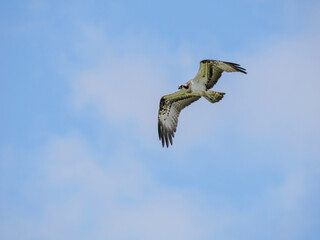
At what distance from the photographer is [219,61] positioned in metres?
19.1

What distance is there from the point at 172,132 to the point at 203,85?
269 cm

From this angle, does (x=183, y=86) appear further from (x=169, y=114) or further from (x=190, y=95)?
(x=169, y=114)

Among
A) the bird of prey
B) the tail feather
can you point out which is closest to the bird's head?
the bird of prey

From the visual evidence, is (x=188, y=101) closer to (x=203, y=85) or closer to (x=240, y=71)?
(x=203, y=85)

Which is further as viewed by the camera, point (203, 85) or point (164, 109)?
point (164, 109)

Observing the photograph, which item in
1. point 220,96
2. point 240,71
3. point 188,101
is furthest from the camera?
point 188,101

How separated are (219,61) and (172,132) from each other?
415cm

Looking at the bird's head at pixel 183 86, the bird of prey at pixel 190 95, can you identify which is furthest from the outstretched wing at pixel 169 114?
the bird's head at pixel 183 86

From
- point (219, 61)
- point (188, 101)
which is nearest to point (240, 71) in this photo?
point (219, 61)

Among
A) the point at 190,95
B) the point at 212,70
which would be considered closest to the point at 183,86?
the point at 190,95

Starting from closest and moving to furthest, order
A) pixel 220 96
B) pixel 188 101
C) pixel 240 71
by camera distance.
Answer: pixel 240 71
pixel 220 96
pixel 188 101

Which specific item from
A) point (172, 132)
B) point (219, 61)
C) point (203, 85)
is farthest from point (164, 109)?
point (219, 61)

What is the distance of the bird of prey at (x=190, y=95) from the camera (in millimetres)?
19406

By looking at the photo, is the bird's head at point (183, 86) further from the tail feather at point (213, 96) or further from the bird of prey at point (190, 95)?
the tail feather at point (213, 96)
